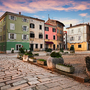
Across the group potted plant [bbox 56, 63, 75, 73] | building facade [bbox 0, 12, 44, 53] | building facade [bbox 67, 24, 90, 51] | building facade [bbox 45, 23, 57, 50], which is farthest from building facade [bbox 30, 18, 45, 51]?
potted plant [bbox 56, 63, 75, 73]

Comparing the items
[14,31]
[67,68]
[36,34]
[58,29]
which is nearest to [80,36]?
[58,29]

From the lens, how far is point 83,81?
3631mm

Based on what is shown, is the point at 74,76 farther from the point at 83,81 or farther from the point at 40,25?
the point at 40,25

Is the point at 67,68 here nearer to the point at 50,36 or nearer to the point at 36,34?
the point at 36,34

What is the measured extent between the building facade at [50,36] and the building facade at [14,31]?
277 inches

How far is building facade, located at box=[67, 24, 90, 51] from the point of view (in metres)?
34.1

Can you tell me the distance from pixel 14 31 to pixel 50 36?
44.6ft

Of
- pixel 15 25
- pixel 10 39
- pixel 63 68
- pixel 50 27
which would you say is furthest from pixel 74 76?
pixel 50 27

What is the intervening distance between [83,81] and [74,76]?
482 millimetres

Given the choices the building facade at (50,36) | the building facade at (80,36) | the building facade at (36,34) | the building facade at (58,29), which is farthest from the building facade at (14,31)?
the building facade at (80,36)

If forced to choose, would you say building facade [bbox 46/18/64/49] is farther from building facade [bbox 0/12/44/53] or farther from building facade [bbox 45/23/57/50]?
building facade [bbox 0/12/44/53]

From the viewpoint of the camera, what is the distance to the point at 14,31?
80.2 feet

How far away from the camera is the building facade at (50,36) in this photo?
104 ft

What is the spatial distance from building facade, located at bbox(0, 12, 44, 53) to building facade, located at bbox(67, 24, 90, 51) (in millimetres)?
19850
